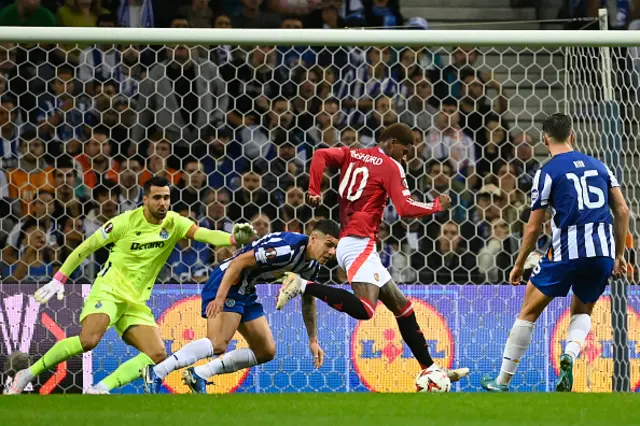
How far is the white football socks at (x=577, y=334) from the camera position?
268 inches

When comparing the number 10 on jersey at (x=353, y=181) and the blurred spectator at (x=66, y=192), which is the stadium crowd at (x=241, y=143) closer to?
the blurred spectator at (x=66, y=192)

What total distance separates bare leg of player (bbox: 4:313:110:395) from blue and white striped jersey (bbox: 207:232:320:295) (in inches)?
36.1

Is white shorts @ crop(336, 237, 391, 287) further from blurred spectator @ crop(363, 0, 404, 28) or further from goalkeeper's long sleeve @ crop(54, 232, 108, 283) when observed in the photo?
blurred spectator @ crop(363, 0, 404, 28)

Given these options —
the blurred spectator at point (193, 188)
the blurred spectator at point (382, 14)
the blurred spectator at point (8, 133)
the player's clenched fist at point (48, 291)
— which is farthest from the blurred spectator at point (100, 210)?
the blurred spectator at point (382, 14)

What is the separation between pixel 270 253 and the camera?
7.50 meters

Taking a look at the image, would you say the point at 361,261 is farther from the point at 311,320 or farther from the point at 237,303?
the point at 237,303

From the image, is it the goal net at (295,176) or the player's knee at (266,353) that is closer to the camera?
the player's knee at (266,353)

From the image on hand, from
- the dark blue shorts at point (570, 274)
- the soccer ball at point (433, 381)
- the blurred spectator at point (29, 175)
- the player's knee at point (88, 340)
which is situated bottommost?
the soccer ball at point (433, 381)

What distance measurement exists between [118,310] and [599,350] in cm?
374

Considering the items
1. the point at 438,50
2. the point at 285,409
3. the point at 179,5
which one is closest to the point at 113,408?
the point at 285,409

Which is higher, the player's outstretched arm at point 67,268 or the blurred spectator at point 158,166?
the blurred spectator at point 158,166

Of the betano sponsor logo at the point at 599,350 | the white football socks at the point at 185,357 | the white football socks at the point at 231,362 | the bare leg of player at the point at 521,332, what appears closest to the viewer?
the bare leg of player at the point at 521,332

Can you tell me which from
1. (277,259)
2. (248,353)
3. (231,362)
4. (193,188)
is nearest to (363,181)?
(277,259)

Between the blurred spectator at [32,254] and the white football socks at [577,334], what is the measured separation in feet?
14.4
